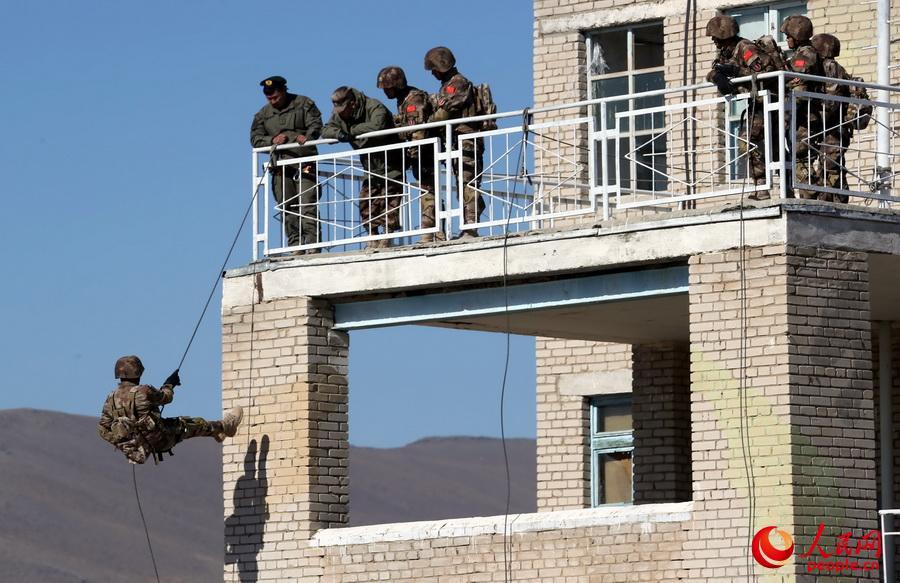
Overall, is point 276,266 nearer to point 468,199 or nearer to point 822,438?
point 468,199

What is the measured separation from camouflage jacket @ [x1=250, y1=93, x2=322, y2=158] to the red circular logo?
6.25 metres

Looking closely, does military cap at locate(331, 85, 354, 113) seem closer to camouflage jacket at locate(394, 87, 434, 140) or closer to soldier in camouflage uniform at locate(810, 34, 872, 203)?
camouflage jacket at locate(394, 87, 434, 140)

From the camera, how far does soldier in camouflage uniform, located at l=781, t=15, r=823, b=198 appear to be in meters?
19.4

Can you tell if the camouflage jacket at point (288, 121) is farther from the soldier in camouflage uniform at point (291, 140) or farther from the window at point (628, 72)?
the window at point (628, 72)

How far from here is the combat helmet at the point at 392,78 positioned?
71.6ft

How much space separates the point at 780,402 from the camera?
18.5 m

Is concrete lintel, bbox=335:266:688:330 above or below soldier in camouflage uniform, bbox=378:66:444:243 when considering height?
below

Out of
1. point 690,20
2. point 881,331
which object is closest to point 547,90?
point 690,20

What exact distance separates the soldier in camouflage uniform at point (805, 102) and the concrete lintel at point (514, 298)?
4.27 feet

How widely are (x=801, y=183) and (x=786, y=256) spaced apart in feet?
3.07

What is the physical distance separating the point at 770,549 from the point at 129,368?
618 cm

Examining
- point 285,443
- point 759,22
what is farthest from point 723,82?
point 759,22

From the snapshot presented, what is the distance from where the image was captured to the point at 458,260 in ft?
68.3

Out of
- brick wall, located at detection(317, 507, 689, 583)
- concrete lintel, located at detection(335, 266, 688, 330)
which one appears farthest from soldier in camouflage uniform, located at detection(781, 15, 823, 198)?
brick wall, located at detection(317, 507, 689, 583)
